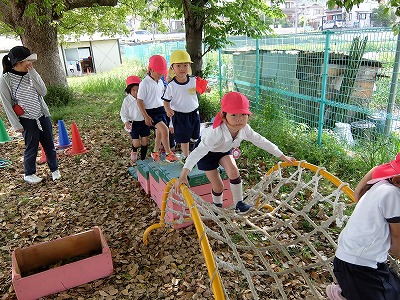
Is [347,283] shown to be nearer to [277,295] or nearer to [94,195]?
[277,295]

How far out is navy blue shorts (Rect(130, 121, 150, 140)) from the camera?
512 centimetres

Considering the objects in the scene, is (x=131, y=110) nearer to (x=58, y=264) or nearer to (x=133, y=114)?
(x=133, y=114)

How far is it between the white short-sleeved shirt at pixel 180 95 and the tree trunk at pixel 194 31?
A: 222 cm

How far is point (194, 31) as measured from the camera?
6.34m

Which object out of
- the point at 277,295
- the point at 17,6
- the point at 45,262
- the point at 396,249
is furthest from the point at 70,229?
the point at 17,6

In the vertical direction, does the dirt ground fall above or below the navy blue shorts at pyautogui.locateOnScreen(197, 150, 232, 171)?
below

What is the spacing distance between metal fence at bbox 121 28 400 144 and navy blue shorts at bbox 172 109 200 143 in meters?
2.20

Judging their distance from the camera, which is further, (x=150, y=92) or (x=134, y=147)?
(x=134, y=147)

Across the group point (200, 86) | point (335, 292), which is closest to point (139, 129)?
point (200, 86)

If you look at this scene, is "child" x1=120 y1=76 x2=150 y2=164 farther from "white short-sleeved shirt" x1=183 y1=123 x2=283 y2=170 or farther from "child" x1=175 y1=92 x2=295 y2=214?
"white short-sleeved shirt" x1=183 y1=123 x2=283 y2=170

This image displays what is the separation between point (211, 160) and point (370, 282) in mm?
1731

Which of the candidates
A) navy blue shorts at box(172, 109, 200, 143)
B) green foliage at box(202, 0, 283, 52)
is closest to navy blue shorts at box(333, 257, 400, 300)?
navy blue shorts at box(172, 109, 200, 143)

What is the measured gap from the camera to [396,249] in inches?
66.2

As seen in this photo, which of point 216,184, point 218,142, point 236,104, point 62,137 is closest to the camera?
point 236,104
